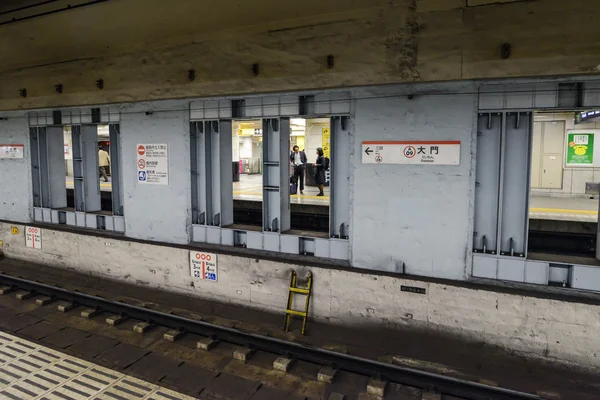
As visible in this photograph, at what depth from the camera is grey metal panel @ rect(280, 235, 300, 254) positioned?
21.0 ft

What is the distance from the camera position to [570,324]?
4.76 metres

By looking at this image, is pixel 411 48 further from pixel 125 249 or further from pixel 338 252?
pixel 125 249

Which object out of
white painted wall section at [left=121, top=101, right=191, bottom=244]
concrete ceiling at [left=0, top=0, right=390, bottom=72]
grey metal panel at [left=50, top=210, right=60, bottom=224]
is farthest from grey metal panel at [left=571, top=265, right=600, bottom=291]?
grey metal panel at [left=50, top=210, right=60, bottom=224]

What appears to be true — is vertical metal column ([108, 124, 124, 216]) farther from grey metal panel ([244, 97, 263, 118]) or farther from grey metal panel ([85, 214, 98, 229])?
grey metal panel ([244, 97, 263, 118])

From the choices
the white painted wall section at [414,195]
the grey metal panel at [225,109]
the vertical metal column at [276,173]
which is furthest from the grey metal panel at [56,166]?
the white painted wall section at [414,195]

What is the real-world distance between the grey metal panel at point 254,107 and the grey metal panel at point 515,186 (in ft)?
11.7

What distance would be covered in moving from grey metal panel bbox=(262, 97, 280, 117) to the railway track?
10.8 ft

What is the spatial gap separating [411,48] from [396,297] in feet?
10.8

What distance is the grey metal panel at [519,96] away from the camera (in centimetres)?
479

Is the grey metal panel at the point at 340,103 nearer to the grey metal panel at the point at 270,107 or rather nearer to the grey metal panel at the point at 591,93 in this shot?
the grey metal panel at the point at 270,107

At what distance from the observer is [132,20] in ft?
14.9

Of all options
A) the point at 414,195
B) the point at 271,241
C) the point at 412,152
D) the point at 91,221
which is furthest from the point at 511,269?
the point at 91,221

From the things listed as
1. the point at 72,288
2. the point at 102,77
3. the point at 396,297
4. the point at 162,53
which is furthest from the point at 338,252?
the point at 72,288

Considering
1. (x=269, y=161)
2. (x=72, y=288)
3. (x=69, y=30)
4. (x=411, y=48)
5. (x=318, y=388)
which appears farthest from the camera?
(x=72, y=288)
